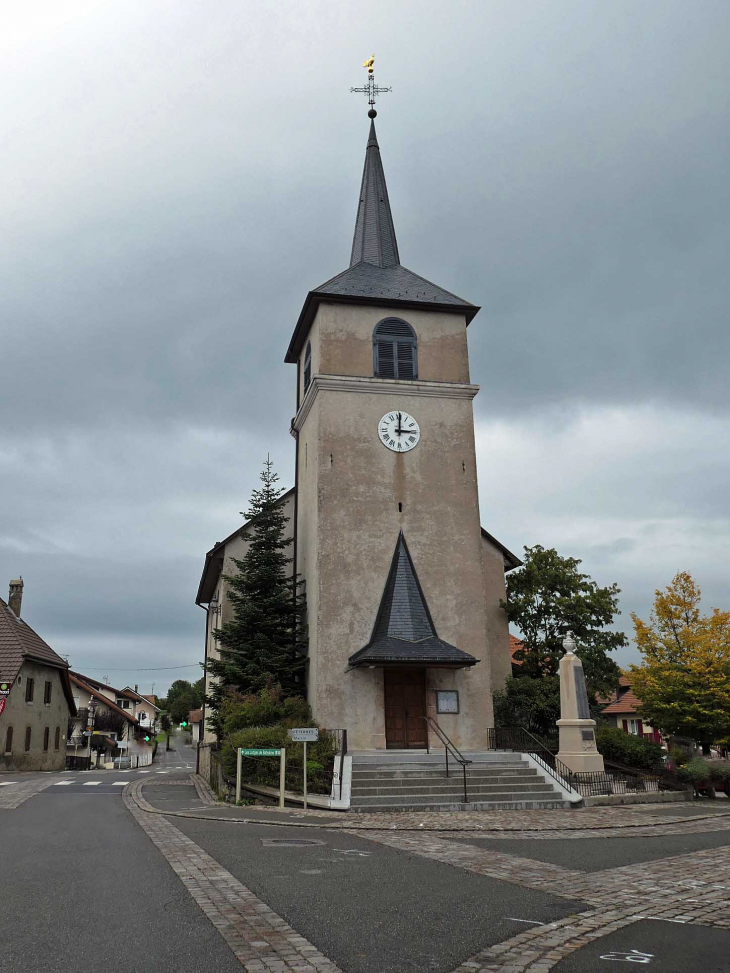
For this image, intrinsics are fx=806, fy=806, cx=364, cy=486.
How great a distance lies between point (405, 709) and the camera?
2292cm

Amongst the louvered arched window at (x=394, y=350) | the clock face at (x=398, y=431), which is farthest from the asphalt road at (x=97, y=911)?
the louvered arched window at (x=394, y=350)

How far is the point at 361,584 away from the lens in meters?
23.6

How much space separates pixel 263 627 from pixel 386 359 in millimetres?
9458

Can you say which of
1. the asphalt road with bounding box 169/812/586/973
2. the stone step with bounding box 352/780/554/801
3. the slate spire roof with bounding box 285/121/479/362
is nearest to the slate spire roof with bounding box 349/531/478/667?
the stone step with bounding box 352/780/554/801

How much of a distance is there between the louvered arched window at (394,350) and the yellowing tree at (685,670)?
11.1 m

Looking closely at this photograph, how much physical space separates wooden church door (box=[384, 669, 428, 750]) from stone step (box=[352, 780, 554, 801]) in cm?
433

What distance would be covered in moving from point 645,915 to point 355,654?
15527 mm

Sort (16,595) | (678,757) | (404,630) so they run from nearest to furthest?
(404,630)
(678,757)
(16,595)

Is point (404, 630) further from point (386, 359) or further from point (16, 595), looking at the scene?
point (16, 595)

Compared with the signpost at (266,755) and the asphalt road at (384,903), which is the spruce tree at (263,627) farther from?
the asphalt road at (384,903)

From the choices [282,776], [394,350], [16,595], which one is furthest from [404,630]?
[16,595]

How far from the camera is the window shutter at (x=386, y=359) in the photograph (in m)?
26.2

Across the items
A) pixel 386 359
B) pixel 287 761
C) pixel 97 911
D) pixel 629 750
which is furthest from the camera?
pixel 386 359

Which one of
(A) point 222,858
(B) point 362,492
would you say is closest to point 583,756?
(B) point 362,492
